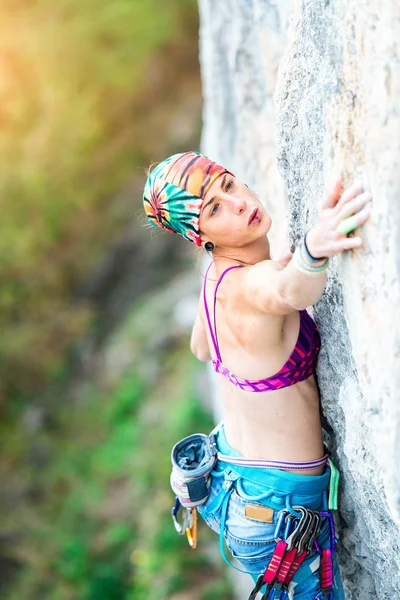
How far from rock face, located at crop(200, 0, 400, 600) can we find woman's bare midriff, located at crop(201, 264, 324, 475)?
0.09m

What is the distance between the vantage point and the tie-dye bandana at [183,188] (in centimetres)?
206

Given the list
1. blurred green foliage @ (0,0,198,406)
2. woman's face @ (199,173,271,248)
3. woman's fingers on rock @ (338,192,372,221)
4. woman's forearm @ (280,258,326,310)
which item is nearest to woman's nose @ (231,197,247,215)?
woman's face @ (199,173,271,248)

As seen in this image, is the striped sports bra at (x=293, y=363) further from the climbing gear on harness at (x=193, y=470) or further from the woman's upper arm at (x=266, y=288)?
the climbing gear on harness at (x=193, y=470)

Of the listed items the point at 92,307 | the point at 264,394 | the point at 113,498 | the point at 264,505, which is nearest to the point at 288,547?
the point at 264,505

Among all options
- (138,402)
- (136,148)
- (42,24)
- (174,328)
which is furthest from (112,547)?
(42,24)

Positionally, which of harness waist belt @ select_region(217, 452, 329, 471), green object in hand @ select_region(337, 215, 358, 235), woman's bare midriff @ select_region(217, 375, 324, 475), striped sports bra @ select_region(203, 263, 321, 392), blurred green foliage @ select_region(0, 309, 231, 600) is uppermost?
green object in hand @ select_region(337, 215, 358, 235)

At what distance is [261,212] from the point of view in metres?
2.08

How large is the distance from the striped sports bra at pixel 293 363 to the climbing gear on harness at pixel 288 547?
44 cm

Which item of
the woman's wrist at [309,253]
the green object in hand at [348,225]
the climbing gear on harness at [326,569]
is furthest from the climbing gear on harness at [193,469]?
the green object in hand at [348,225]

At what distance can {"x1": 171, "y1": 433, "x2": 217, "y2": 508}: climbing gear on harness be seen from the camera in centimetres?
248

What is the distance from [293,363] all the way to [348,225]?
1.99ft

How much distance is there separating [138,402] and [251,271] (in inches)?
240

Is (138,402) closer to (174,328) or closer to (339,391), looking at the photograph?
(174,328)

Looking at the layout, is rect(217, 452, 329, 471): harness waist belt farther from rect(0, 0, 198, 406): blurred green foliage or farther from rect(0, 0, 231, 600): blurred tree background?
rect(0, 0, 198, 406): blurred green foliage
